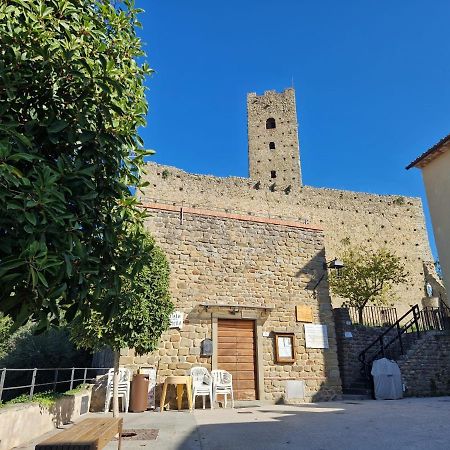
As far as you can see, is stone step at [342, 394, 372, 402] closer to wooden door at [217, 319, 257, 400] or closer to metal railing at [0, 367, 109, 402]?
wooden door at [217, 319, 257, 400]

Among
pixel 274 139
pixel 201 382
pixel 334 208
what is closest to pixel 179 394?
pixel 201 382

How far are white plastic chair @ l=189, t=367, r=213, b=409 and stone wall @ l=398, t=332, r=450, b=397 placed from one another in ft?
18.8

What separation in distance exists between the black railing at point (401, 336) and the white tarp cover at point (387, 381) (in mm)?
1031

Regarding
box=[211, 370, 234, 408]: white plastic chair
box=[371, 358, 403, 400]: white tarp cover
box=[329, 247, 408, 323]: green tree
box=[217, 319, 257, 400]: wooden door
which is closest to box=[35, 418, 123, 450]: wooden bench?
box=[211, 370, 234, 408]: white plastic chair

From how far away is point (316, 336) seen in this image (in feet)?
33.2

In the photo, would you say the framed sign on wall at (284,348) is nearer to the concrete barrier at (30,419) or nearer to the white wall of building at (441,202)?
the white wall of building at (441,202)

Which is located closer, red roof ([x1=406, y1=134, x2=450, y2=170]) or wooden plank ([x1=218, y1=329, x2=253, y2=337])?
red roof ([x1=406, y1=134, x2=450, y2=170])

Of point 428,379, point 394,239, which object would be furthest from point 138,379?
point 394,239

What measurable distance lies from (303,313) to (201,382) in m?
3.40

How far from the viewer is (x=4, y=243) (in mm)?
2207

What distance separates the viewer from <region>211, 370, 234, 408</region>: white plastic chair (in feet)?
27.3

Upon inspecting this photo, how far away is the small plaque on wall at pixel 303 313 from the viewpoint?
10094 mm

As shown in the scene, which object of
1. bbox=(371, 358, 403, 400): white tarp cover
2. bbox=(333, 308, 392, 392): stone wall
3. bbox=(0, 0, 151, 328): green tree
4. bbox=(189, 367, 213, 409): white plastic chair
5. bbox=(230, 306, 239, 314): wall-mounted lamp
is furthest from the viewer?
bbox=(333, 308, 392, 392): stone wall

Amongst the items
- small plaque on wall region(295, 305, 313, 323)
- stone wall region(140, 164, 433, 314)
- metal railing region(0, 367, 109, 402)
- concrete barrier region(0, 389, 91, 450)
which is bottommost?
concrete barrier region(0, 389, 91, 450)
